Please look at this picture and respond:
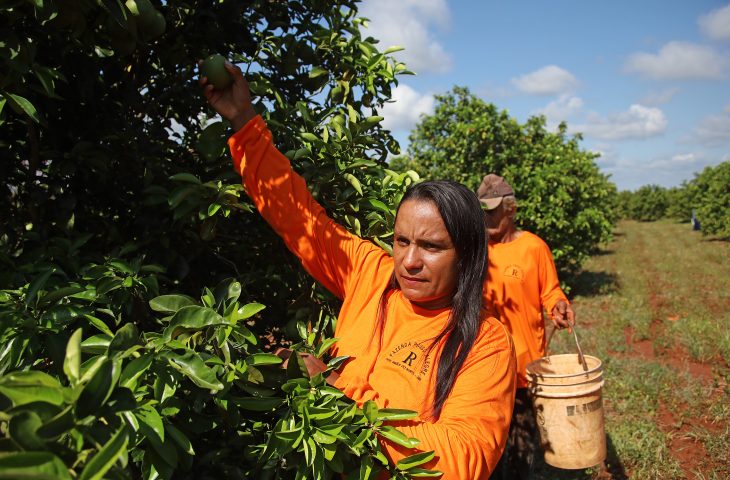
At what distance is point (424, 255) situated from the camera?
1.66m

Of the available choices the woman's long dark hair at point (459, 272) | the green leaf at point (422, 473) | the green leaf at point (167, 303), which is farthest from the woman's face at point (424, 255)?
the green leaf at point (167, 303)

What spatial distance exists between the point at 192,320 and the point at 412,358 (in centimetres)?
74

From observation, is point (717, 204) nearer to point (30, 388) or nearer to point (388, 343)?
point (388, 343)

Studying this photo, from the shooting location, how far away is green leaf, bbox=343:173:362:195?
188 cm

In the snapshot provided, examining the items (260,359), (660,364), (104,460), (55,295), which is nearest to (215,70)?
(55,295)

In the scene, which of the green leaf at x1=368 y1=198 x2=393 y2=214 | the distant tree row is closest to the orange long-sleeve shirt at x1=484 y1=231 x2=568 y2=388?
the green leaf at x1=368 y1=198 x2=393 y2=214

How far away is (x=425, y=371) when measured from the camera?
1.58 meters

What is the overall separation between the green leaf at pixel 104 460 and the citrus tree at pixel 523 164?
916cm

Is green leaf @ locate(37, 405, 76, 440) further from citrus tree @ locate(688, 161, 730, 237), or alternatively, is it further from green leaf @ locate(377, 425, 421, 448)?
citrus tree @ locate(688, 161, 730, 237)

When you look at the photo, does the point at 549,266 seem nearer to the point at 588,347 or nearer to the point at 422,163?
the point at 588,347

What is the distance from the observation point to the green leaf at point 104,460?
68cm

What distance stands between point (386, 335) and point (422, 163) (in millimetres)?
9043

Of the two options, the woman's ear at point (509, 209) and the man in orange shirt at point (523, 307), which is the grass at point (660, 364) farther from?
the woman's ear at point (509, 209)

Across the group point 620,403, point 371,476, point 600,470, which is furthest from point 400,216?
point 620,403
